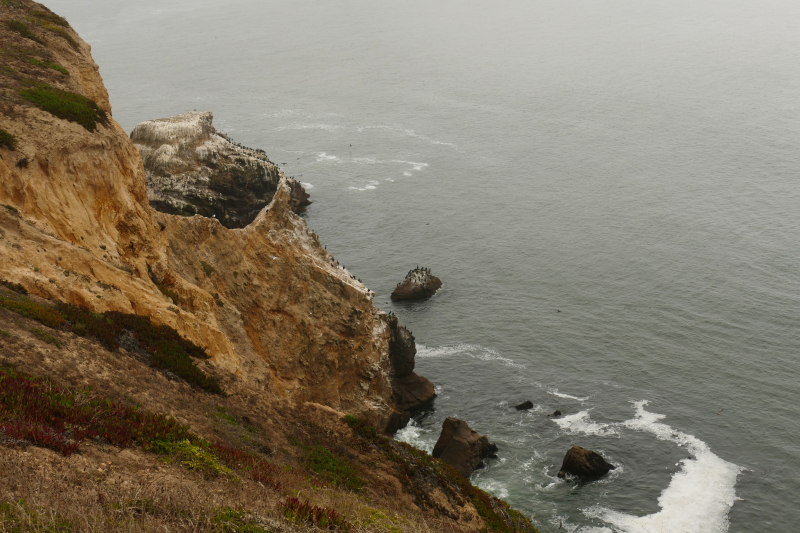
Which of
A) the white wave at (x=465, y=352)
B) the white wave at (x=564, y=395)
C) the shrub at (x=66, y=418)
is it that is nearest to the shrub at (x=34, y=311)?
the shrub at (x=66, y=418)

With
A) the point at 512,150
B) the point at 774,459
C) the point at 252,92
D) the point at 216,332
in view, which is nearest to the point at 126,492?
the point at 216,332

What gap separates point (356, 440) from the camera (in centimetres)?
3116

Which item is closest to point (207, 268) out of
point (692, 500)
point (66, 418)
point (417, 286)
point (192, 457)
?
point (192, 457)

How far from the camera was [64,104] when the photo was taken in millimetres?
36250

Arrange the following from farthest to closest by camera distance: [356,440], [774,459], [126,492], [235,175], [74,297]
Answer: [235,175] < [774,459] < [356,440] < [74,297] < [126,492]

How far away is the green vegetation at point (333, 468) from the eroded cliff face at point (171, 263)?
4909 millimetres

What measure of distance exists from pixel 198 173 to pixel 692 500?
56.0 m

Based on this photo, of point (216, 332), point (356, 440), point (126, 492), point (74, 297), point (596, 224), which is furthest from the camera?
point (596, 224)

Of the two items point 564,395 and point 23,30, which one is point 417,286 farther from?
point 23,30

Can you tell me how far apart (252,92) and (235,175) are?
10811 centimetres

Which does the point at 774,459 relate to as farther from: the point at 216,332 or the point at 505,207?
the point at 505,207

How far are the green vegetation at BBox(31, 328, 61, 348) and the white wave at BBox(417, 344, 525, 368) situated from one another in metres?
52.8

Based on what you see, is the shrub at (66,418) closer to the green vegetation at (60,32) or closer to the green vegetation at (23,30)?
the green vegetation at (23,30)

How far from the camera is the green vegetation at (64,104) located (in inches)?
1404
